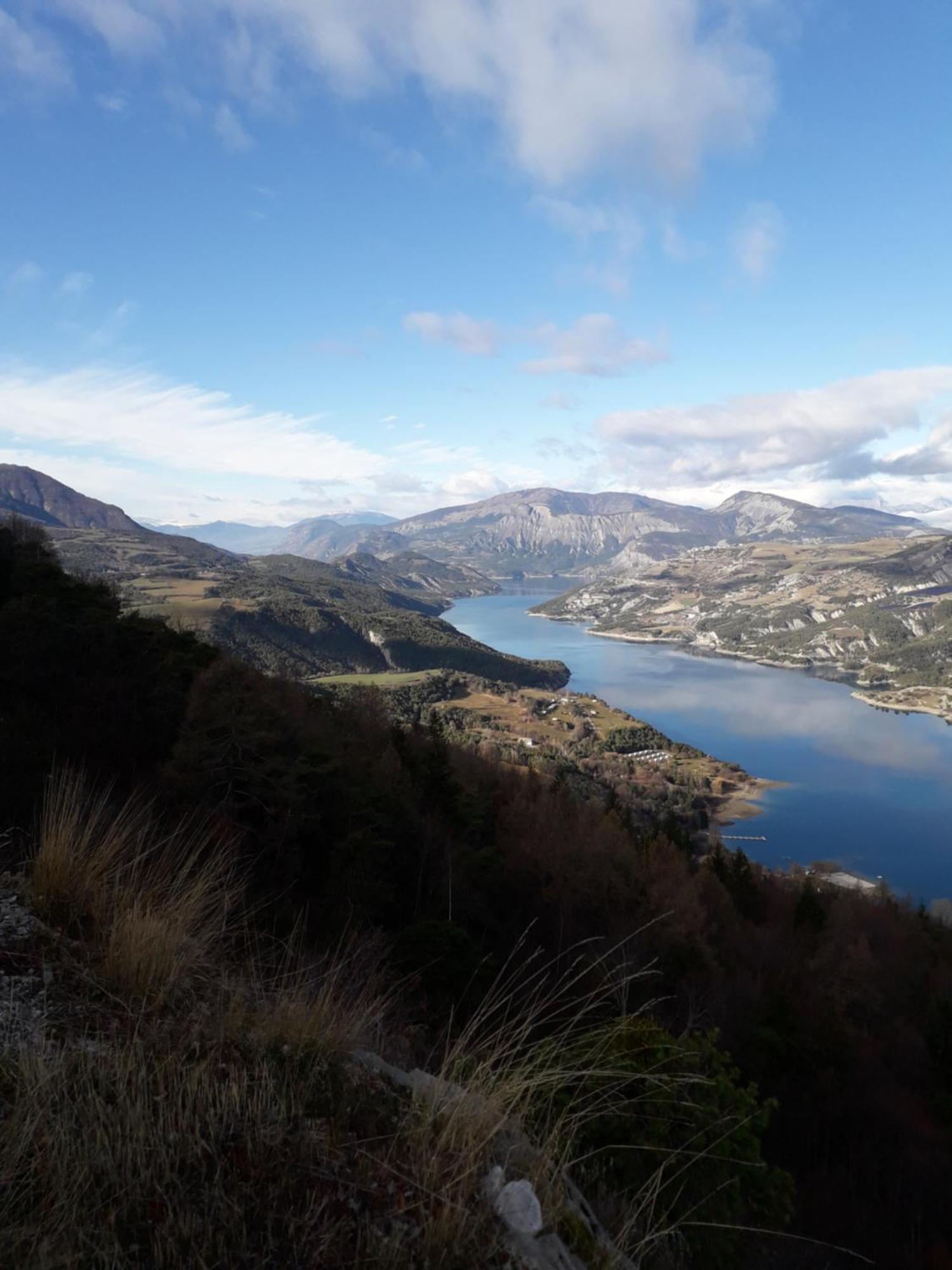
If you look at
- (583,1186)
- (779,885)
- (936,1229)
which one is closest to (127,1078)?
(583,1186)

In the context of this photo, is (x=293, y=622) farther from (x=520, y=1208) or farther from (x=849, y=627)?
(x=849, y=627)

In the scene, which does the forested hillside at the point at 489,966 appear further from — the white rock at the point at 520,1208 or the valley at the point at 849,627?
the valley at the point at 849,627

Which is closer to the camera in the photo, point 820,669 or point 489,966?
point 489,966

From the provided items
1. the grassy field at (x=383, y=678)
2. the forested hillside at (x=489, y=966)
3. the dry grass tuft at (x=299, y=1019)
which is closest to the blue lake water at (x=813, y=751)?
the forested hillside at (x=489, y=966)

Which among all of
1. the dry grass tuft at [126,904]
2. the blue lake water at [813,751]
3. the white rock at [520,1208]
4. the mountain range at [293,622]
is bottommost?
the blue lake water at [813,751]

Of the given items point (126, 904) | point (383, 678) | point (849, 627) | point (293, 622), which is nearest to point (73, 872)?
point (126, 904)

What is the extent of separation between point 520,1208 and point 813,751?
3225 inches

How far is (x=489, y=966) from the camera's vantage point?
896 cm

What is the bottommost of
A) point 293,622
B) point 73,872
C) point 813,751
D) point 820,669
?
point 813,751

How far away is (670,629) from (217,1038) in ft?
596

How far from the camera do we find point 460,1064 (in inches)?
86.4

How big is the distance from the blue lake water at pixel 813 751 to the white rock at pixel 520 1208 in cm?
5299

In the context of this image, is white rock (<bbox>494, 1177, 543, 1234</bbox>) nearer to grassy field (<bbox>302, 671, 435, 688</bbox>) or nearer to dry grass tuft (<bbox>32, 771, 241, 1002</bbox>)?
dry grass tuft (<bbox>32, 771, 241, 1002</bbox>)

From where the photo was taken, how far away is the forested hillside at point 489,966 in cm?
177
